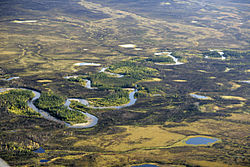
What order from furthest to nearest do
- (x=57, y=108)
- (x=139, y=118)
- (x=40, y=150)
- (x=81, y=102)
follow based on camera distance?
(x=81, y=102) → (x=57, y=108) → (x=139, y=118) → (x=40, y=150)

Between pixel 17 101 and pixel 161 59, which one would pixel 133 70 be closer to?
pixel 161 59

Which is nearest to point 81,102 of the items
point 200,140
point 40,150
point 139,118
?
point 139,118

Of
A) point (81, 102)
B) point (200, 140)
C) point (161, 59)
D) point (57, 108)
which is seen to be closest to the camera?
point (200, 140)

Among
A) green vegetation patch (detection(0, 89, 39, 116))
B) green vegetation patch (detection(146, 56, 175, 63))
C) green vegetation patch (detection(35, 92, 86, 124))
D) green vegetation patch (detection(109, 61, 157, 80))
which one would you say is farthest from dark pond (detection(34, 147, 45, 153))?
green vegetation patch (detection(146, 56, 175, 63))

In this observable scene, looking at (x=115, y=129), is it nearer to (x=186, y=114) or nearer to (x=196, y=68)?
(x=186, y=114)

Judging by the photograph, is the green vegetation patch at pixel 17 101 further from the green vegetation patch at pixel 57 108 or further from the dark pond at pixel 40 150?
the dark pond at pixel 40 150

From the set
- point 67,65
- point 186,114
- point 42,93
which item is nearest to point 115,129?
point 186,114

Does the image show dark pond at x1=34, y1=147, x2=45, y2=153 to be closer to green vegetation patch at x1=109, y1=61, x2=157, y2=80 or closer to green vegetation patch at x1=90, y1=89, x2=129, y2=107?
green vegetation patch at x1=90, y1=89, x2=129, y2=107
